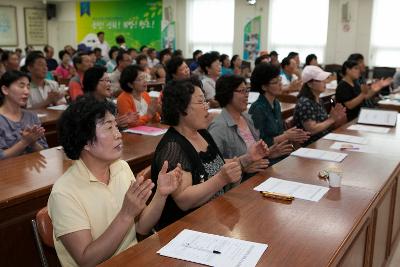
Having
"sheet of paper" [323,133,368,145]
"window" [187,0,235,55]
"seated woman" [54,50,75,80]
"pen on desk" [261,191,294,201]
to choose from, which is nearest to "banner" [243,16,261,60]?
"window" [187,0,235,55]

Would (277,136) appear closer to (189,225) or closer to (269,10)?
(189,225)

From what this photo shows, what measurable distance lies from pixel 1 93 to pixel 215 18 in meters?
8.72

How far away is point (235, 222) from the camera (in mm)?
1655

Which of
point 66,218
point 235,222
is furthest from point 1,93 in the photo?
point 235,222

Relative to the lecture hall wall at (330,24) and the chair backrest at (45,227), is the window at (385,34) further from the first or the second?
the chair backrest at (45,227)

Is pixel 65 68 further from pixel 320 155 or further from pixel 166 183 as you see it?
pixel 166 183

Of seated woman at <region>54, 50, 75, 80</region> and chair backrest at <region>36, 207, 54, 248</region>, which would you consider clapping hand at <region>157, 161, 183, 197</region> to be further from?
seated woman at <region>54, 50, 75, 80</region>

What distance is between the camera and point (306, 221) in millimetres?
1675

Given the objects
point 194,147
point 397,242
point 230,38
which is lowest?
point 397,242

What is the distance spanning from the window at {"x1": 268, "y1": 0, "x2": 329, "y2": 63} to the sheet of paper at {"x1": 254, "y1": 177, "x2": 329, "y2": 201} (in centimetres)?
832

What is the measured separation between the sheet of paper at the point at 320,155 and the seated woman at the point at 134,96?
1.46 metres

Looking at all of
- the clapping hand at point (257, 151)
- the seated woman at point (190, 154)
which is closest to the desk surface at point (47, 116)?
the seated woman at point (190, 154)

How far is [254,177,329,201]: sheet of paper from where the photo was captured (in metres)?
1.96

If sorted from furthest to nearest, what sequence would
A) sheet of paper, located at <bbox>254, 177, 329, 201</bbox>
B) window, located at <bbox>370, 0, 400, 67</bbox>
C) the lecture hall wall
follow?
1. the lecture hall wall
2. window, located at <bbox>370, 0, 400, 67</bbox>
3. sheet of paper, located at <bbox>254, 177, 329, 201</bbox>
